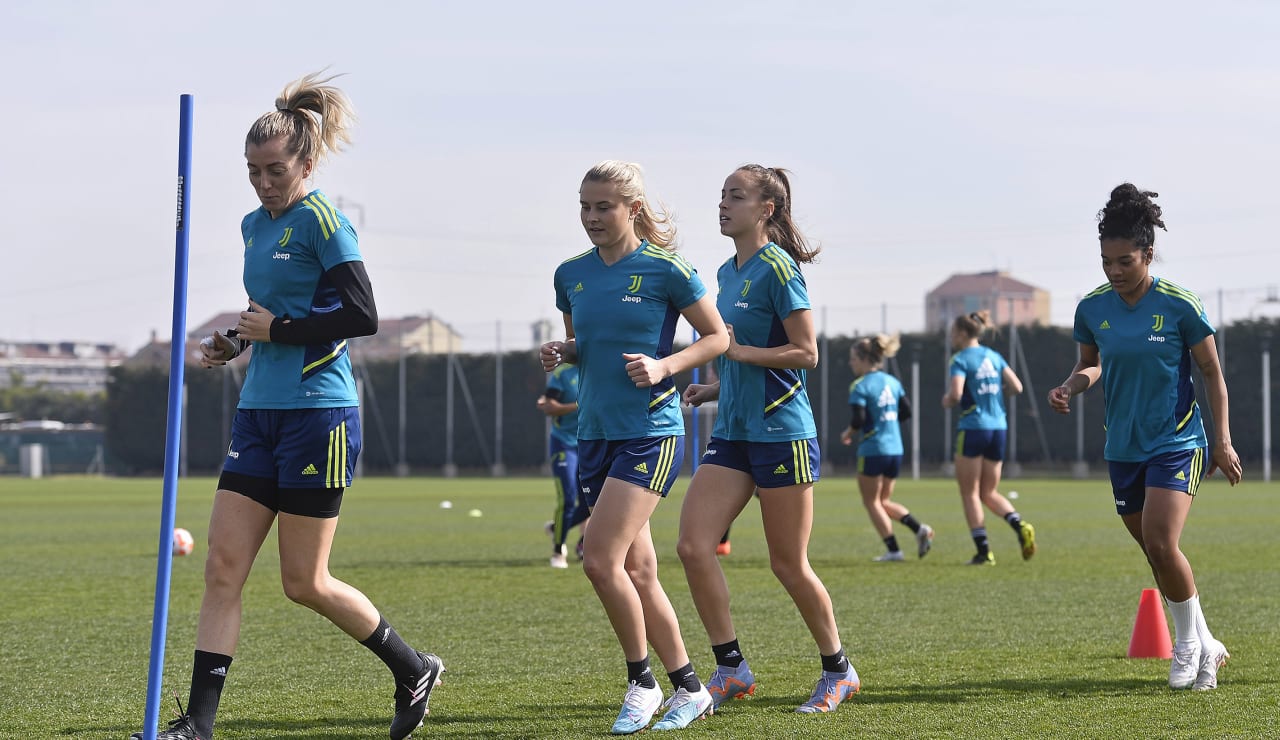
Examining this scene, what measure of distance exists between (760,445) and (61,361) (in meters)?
151

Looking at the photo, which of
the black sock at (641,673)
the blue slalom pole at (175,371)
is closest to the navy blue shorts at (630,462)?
the black sock at (641,673)

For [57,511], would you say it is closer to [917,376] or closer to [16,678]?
[16,678]

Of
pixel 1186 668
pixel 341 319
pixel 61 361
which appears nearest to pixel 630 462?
pixel 341 319

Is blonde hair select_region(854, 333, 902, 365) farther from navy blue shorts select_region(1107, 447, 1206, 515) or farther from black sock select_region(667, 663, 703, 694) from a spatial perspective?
black sock select_region(667, 663, 703, 694)

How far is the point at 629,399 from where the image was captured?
5566 millimetres

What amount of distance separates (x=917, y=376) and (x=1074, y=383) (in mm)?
39738

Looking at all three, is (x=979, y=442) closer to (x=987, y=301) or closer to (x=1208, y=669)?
(x=1208, y=669)

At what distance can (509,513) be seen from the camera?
2420 cm

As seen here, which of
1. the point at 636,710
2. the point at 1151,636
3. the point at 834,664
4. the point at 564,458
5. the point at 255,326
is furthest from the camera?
the point at 564,458

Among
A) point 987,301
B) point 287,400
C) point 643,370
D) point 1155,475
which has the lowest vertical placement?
point 1155,475

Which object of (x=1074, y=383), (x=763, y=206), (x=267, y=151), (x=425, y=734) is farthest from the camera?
(x=1074, y=383)

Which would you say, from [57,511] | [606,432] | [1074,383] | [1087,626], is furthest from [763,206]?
[57,511]

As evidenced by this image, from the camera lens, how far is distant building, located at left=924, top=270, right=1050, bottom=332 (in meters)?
48.6

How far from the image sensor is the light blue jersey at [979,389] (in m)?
13.0
